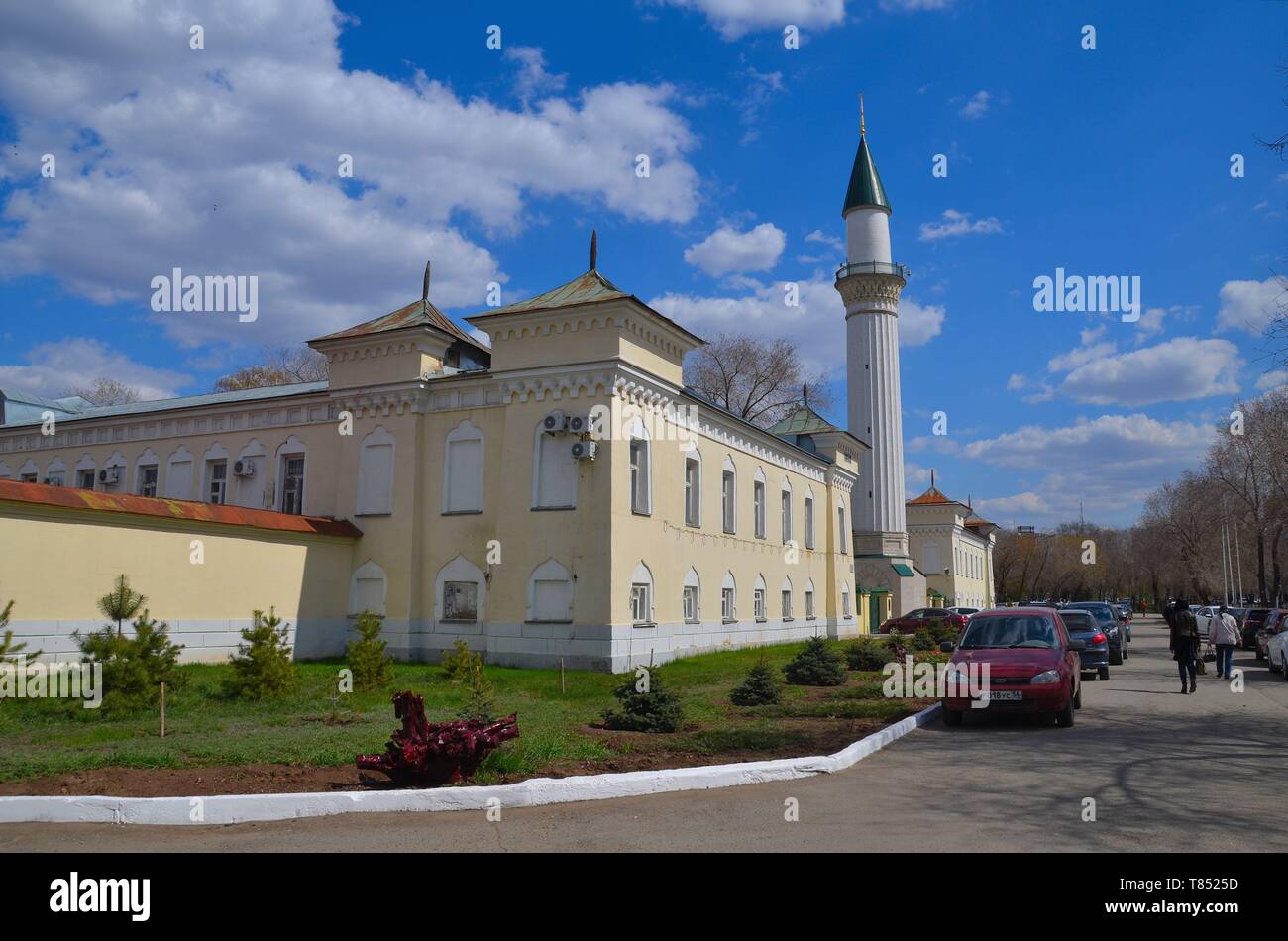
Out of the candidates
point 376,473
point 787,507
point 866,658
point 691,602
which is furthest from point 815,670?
point 787,507

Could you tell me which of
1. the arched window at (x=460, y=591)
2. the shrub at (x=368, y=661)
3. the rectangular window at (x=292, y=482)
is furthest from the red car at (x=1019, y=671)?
the rectangular window at (x=292, y=482)

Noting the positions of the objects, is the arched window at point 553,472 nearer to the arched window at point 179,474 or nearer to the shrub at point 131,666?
the shrub at point 131,666

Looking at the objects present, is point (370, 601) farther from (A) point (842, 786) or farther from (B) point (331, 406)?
(A) point (842, 786)

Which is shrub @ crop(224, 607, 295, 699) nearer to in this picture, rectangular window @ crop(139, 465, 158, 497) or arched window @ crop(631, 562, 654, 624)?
arched window @ crop(631, 562, 654, 624)

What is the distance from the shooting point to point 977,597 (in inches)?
2980

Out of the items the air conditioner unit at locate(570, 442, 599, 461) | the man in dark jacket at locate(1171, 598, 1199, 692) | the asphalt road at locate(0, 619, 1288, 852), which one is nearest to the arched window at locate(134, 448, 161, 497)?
the air conditioner unit at locate(570, 442, 599, 461)

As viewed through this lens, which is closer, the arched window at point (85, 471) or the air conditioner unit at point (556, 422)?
the air conditioner unit at point (556, 422)

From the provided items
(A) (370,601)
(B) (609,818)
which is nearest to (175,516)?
(A) (370,601)

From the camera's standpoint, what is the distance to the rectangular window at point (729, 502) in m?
29.2

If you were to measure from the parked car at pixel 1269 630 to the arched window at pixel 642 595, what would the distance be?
1644 centimetres

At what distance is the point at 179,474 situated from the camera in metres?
28.2

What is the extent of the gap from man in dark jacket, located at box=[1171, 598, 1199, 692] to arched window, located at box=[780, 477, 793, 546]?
56.5ft

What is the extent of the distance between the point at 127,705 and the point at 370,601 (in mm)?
11695

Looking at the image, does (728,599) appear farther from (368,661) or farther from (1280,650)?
(368,661)
